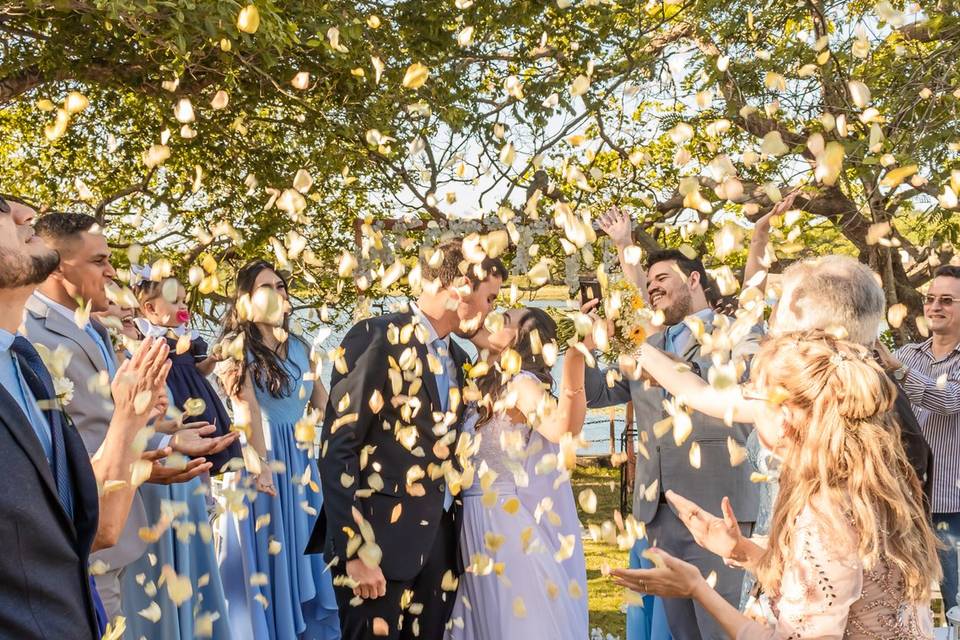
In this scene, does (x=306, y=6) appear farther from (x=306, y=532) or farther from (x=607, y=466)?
(x=607, y=466)

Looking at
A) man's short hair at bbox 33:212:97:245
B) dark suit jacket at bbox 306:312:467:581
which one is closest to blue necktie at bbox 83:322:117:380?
man's short hair at bbox 33:212:97:245

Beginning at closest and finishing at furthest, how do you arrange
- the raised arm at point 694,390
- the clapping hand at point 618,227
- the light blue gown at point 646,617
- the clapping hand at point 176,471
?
the clapping hand at point 176,471 < the raised arm at point 694,390 < the clapping hand at point 618,227 < the light blue gown at point 646,617

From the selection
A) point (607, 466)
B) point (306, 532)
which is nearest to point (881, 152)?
point (306, 532)

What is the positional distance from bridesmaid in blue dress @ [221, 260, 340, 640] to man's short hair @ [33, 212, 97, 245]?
98 centimetres

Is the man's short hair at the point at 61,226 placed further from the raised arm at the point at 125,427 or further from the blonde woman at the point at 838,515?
the blonde woman at the point at 838,515

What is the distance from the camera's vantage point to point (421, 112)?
5922mm

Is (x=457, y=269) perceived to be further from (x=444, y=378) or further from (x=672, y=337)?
(x=672, y=337)

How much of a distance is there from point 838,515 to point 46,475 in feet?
5.29

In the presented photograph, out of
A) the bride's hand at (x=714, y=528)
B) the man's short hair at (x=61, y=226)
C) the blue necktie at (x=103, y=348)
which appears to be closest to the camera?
the bride's hand at (x=714, y=528)

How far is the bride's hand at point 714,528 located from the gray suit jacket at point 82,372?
6.00ft

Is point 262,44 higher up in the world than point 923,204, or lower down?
higher up

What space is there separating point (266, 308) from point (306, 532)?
1387 millimetres

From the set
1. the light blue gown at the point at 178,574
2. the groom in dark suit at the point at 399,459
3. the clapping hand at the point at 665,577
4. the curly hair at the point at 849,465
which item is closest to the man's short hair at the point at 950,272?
the groom in dark suit at the point at 399,459

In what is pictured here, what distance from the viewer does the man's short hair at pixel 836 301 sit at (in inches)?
92.3
